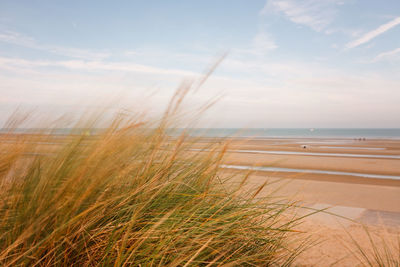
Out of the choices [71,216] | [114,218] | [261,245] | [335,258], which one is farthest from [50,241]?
[335,258]

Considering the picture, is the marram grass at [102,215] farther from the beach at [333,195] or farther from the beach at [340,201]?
the beach at [340,201]

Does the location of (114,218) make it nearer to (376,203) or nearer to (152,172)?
(152,172)

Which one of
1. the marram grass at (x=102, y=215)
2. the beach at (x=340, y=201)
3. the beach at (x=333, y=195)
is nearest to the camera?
the marram grass at (x=102, y=215)

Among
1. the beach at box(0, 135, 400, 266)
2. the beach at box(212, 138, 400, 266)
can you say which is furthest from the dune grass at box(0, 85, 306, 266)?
the beach at box(212, 138, 400, 266)

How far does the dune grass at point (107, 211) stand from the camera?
1355 mm

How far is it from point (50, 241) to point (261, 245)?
1.33 metres

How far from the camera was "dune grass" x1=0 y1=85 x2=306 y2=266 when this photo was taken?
136 centimetres

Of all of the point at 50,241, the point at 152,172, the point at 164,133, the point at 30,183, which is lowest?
the point at 50,241

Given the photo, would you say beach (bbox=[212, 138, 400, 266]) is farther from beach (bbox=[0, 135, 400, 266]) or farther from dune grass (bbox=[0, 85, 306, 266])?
dune grass (bbox=[0, 85, 306, 266])

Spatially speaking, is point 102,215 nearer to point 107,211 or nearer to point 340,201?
point 107,211

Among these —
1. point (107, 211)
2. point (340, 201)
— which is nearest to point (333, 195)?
point (340, 201)

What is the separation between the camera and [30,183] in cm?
162

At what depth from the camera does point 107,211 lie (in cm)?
161

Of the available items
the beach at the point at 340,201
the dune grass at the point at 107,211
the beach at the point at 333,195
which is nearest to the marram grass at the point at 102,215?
the dune grass at the point at 107,211
